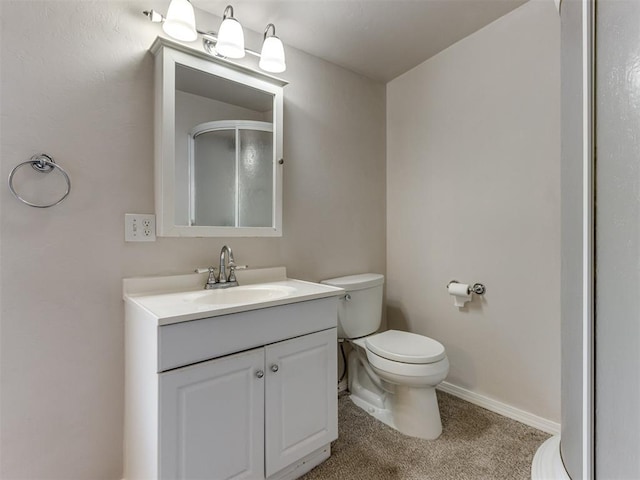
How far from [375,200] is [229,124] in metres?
1.15

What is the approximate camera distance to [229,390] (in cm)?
111

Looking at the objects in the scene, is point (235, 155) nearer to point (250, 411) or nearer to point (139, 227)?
point (139, 227)

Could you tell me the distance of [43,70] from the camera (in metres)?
1.15

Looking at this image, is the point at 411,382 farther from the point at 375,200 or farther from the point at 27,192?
the point at 27,192

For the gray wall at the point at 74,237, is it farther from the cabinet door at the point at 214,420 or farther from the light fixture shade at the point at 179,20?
the cabinet door at the point at 214,420

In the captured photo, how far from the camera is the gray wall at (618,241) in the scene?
26.2 inches

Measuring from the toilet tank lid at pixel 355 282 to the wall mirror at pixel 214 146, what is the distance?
492 millimetres

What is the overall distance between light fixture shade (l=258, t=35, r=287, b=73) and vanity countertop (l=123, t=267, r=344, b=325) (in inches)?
40.8

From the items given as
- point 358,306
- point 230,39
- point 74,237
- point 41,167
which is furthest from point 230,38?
point 358,306

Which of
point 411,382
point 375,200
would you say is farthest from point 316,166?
point 411,382

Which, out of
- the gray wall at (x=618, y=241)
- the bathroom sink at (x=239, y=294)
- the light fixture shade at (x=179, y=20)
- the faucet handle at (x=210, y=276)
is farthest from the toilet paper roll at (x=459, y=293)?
the light fixture shade at (x=179, y=20)

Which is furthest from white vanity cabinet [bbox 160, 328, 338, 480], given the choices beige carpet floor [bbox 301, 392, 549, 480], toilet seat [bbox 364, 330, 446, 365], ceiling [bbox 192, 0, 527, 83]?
ceiling [bbox 192, 0, 527, 83]

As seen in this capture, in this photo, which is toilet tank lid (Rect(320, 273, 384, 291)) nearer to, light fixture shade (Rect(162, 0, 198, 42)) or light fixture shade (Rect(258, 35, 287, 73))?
light fixture shade (Rect(258, 35, 287, 73))

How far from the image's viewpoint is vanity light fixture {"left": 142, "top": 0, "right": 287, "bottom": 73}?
1281 mm
